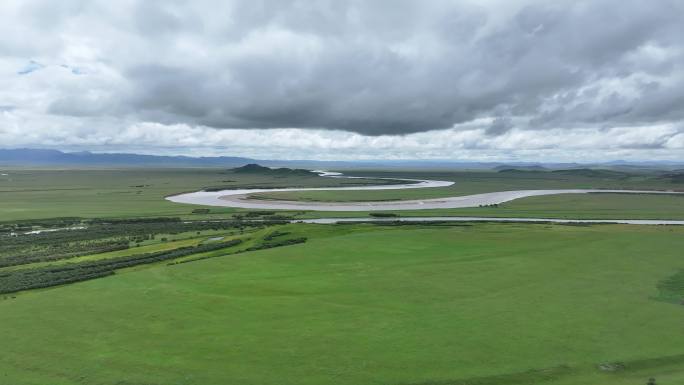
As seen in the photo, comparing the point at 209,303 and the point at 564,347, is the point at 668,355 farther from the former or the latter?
the point at 209,303

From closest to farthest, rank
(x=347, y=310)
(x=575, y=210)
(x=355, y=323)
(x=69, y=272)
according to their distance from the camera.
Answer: (x=355, y=323) → (x=347, y=310) → (x=69, y=272) → (x=575, y=210)

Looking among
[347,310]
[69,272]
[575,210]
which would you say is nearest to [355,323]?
[347,310]

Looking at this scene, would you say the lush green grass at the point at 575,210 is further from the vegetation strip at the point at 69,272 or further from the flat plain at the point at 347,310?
the vegetation strip at the point at 69,272

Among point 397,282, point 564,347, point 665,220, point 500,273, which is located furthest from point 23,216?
point 665,220

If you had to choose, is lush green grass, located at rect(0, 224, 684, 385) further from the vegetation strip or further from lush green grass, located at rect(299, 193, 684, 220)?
lush green grass, located at rect(299, 193, 684, 220)

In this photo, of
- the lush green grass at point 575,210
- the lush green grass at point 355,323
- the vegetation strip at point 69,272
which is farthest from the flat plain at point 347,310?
the lush green grass at point 575,210

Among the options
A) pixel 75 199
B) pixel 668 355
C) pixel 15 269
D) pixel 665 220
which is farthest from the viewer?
pixel 75 199

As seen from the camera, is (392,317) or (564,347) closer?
(564,347)

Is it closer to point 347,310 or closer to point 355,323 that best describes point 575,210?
point 347,310

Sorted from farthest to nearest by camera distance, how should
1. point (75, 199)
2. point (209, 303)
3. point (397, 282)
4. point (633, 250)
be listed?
1. point (75, 199)
2. point (633, 250)
3. point (397, 282)
4. point (209, 303)
